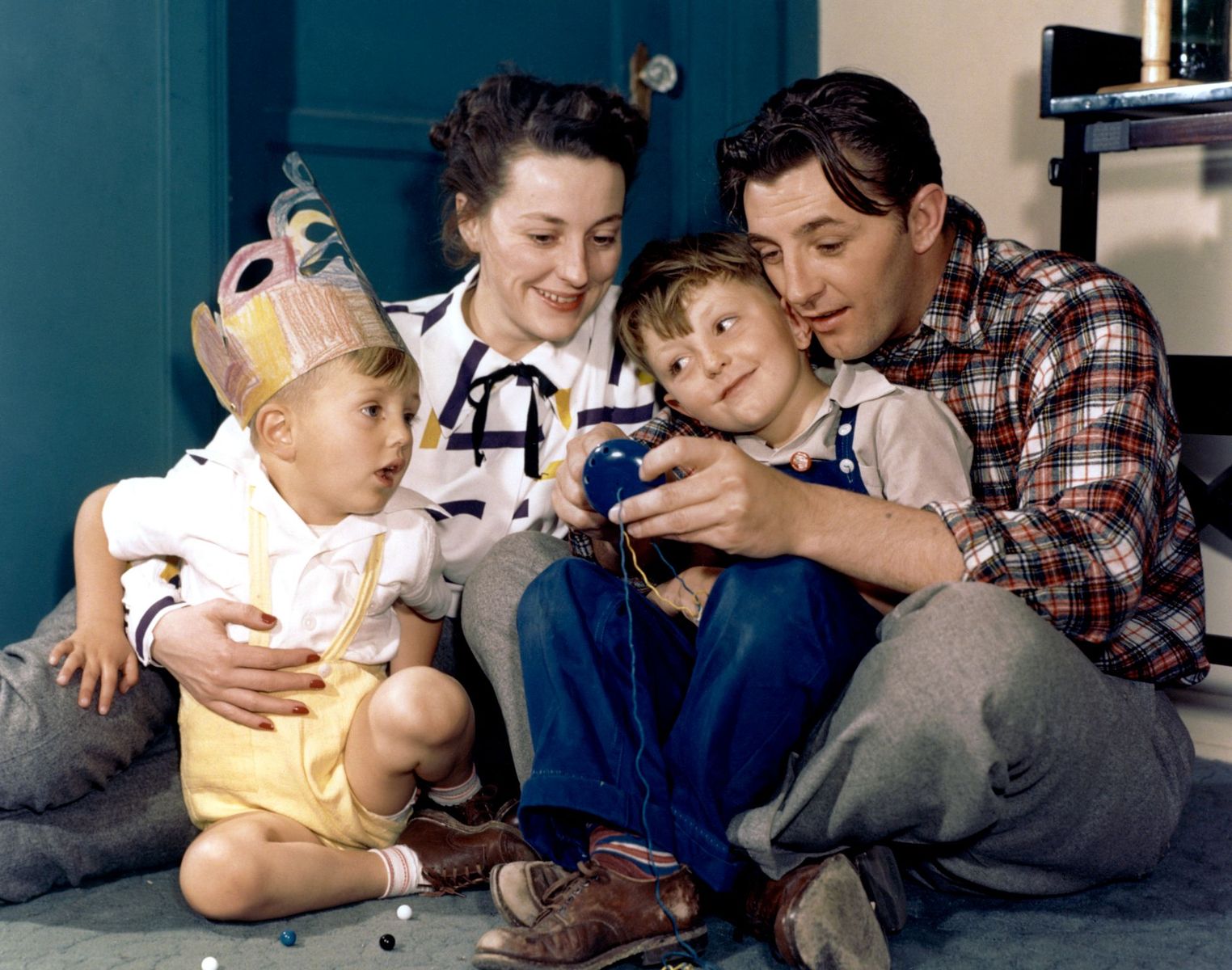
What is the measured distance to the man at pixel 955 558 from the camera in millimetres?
1381

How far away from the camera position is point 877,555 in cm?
148

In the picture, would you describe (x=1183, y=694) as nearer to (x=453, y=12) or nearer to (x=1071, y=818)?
(x=1071, y=818)

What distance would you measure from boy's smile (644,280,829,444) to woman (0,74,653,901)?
0.19 m

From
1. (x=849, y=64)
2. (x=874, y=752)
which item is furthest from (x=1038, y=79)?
(x=874, y=752)

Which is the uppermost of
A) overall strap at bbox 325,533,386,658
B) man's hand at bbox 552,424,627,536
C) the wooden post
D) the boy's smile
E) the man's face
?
the wooden post

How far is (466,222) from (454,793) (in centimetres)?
81

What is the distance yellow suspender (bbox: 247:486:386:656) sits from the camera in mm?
1718

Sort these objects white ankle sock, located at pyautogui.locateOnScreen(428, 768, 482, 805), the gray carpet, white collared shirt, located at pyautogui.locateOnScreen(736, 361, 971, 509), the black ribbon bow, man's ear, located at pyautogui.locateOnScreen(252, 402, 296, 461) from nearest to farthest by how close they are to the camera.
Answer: the gray carpet, white collared shirt, located at pyautogui.locateOnScreen(736, 361, 971, 509), man's ear, located at pyautogui.locateOnScreen(252, 402, 296, 461), white ankle sock, located at pyautogui.locateOnScreen(428, 768, 482, 805), the black ribbon bow

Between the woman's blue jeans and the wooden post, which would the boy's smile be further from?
the wooden post

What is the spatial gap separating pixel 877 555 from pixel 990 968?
0.45 m

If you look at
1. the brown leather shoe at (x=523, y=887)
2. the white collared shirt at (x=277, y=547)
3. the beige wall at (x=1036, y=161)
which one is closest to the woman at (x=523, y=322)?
the white collared shirt at (x=277, y=547)

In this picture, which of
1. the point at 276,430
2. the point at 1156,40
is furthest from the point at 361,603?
the point at 1156,40

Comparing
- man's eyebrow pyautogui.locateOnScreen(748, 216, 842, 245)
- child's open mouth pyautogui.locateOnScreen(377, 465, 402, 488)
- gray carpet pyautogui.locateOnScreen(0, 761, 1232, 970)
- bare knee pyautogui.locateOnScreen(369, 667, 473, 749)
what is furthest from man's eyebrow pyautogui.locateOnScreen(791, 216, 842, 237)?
gray carpet pyautogui.locateOnScreen(0, 761, 1232, 970)

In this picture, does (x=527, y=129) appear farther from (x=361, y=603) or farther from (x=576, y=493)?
(x=361, y=603)
